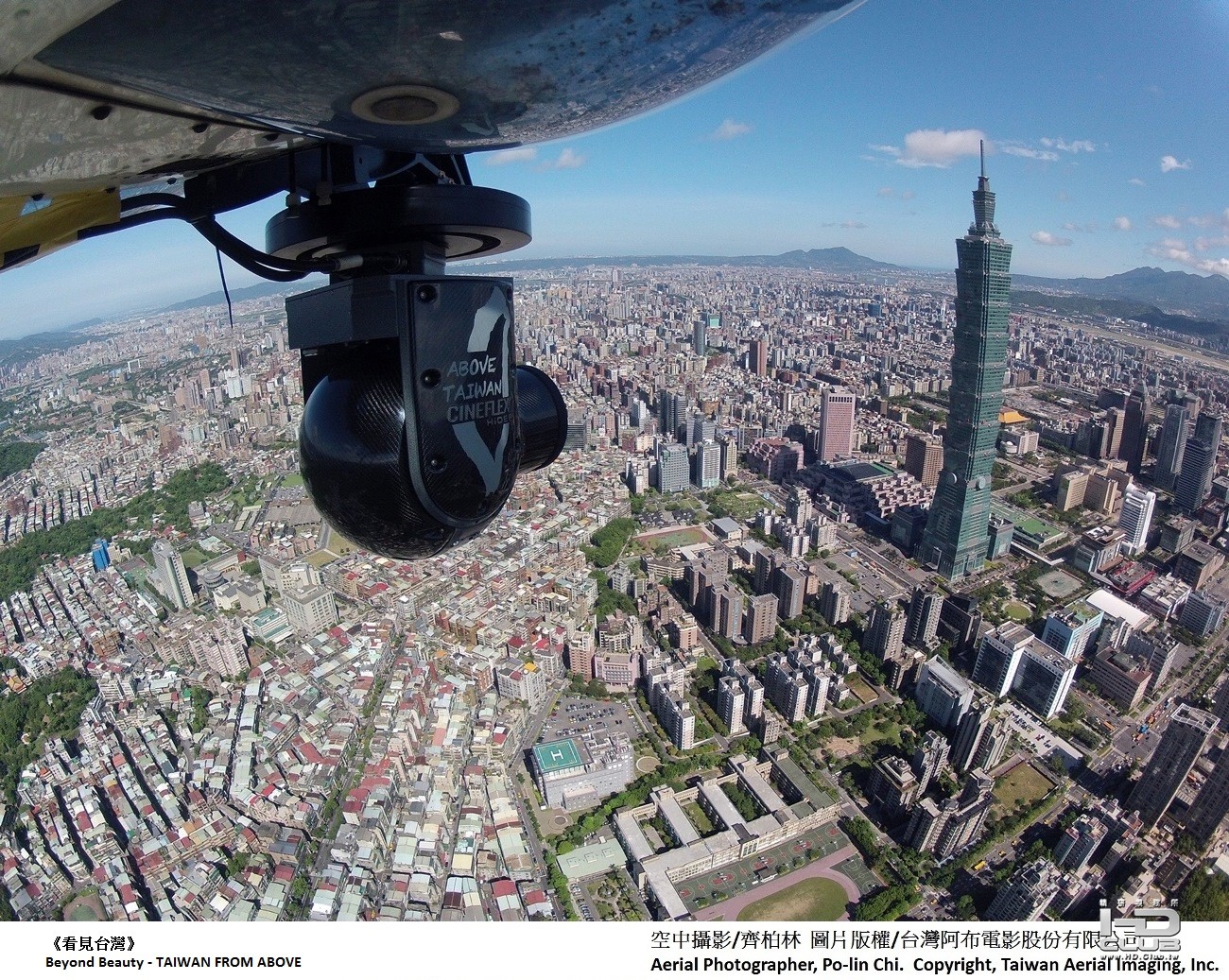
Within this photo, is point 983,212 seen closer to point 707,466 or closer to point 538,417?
point 707,466

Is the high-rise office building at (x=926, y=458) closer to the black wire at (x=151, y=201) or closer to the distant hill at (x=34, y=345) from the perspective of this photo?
the black wire at (x=151, y=201)

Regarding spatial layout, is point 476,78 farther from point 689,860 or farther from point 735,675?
point 735,675

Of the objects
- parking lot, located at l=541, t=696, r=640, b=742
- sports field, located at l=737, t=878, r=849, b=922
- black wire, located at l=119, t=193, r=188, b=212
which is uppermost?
black wire, located at l=119, t=193, r=188, b=212

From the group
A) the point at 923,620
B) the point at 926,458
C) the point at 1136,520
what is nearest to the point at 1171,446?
the point at 1136,520

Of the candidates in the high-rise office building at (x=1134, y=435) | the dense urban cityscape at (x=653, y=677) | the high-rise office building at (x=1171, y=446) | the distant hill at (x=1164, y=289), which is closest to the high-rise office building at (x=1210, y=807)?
the dense urban cityscape at (x=653, y=677)

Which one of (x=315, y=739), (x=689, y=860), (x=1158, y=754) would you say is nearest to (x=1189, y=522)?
(x=1158, y=754)

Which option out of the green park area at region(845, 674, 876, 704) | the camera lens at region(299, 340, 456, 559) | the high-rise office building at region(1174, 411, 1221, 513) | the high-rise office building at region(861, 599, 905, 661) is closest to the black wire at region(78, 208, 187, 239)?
the camera lens at region(299, 340, 456, 559)

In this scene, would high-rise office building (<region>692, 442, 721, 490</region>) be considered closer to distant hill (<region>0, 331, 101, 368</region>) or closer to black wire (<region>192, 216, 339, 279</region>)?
black wire (<region>192, 216, 339, 279</region>)
